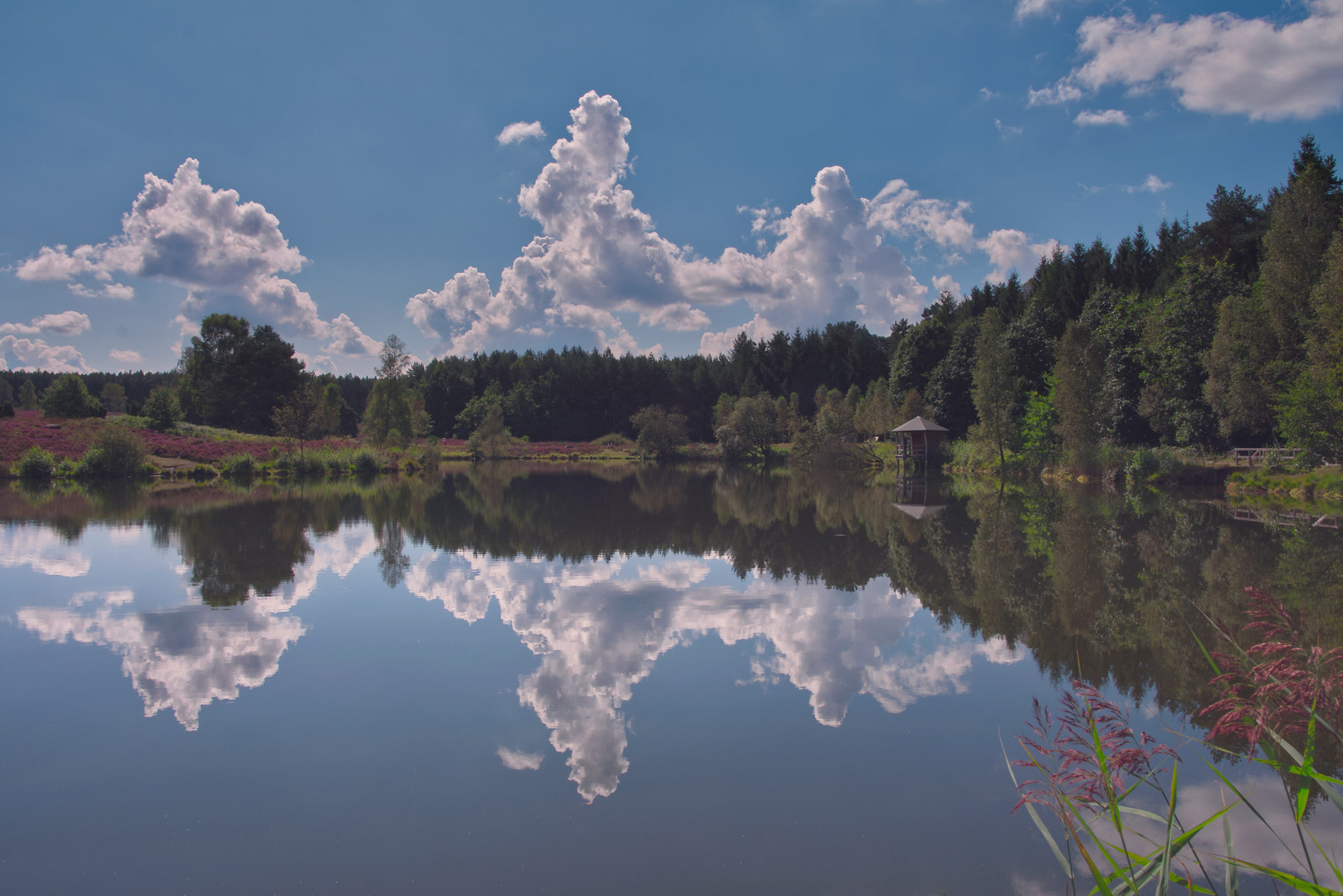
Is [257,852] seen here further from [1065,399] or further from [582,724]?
[1065,399]

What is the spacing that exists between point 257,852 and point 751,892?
90.3 inches

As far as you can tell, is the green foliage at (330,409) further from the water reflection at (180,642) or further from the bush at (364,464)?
the water reflection at (180,642)

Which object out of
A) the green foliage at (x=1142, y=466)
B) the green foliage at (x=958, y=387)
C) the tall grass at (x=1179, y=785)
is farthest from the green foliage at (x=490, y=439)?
the tall grass at (x=1179, y=785)

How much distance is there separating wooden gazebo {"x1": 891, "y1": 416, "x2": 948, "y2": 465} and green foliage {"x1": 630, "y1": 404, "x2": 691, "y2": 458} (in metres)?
18.1

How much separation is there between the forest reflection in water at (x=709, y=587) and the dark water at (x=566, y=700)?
6cm

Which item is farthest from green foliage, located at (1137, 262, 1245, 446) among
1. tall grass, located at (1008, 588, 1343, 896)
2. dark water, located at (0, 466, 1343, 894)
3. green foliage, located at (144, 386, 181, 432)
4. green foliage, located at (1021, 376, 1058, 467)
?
green foliage, located at (144, 386, 181, 432)

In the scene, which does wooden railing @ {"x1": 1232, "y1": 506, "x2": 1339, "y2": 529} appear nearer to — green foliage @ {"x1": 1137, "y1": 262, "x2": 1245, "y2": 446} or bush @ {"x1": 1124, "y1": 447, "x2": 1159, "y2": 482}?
bush @ {"x1": 1124, "y1": 447, "x2": 1159, "y2": 482}

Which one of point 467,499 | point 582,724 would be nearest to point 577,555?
point 582,724

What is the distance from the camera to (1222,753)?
166 inches

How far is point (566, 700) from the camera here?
5145 millimetres

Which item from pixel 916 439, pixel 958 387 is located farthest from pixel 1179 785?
pixel 958 387

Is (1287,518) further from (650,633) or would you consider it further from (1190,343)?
(650,633)

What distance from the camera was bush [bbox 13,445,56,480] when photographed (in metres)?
26.6

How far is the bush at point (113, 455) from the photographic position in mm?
27359
